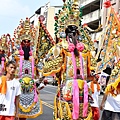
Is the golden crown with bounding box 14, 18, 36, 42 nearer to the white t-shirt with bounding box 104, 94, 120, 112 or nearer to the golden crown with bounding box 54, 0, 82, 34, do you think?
the golden crown with bounding box 54, 0, 82, 34

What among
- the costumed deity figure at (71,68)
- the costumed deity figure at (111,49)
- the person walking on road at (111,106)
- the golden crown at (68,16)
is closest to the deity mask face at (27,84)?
the costumed deity figure at (111,49)

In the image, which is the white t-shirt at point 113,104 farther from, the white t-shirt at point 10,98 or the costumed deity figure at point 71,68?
the white t-shirt at point 10,98

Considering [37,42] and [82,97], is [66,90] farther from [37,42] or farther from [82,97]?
[37,42]

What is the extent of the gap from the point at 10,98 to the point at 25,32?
2983 mm

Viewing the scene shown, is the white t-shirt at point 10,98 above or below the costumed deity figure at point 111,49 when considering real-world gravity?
below

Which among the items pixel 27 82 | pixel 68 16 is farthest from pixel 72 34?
pixel 27 82

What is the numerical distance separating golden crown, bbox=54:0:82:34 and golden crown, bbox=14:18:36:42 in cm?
227

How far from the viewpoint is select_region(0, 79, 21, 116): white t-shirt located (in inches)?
234

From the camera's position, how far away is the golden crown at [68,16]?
6.02 metres

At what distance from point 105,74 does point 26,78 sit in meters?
1.57

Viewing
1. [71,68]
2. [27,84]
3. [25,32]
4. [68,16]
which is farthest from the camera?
[25,32]

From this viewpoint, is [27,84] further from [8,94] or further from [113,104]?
[113,104]

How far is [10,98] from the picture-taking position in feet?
19.6

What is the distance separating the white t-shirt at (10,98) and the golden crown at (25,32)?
270 centimetres
